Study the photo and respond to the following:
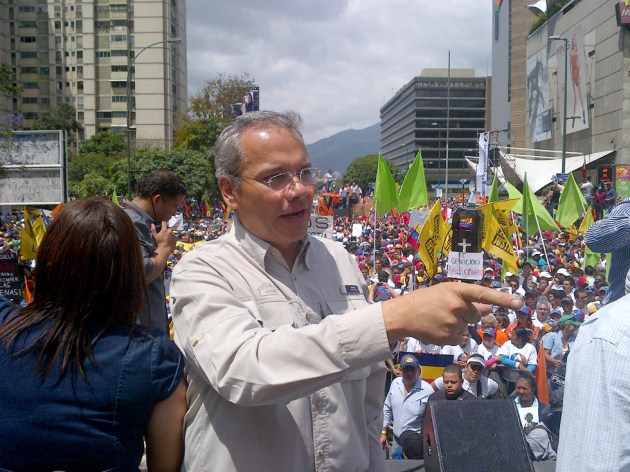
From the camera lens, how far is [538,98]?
176 feet

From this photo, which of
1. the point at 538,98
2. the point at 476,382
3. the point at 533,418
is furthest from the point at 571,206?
the point at 538,98

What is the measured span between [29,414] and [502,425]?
202cm

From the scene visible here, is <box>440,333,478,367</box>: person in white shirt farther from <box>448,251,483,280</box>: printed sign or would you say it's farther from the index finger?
the index finger

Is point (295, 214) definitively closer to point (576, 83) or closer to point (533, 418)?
point (533, 418)

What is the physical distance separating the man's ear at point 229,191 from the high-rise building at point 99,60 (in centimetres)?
7489

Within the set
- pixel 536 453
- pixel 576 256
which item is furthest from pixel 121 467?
pixel 576 256

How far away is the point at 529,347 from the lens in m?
7.61

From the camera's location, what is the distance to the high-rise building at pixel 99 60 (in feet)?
249

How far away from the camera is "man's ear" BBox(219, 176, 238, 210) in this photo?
6.11 ft

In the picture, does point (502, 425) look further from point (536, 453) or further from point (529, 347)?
point (529, 347)

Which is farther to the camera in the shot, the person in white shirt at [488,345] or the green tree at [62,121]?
the green tree at [62,121]

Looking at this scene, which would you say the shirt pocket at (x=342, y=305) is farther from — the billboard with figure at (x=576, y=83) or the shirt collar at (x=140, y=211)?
the billboard with figure at (x=576, y=83)

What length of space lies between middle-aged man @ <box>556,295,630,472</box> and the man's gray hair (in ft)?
3.04

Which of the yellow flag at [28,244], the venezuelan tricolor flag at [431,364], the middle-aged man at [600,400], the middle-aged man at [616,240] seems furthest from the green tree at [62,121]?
the middle-aged man at [600,400]
